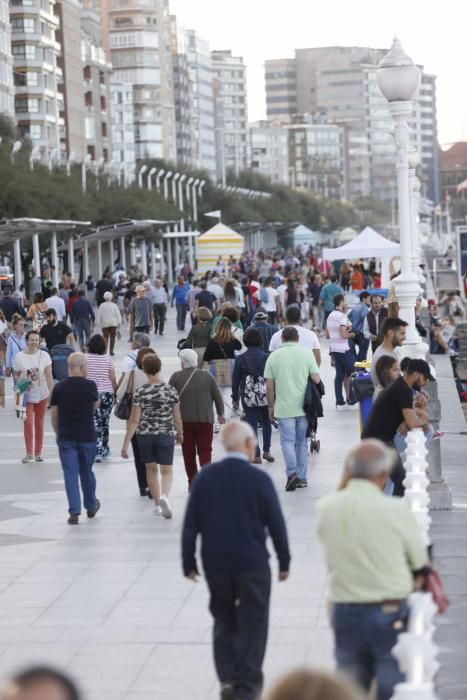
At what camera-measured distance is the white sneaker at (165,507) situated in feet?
47.0

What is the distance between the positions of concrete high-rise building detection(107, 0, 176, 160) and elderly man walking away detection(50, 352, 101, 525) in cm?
16148

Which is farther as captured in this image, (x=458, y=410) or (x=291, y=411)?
(x=458, y=410)

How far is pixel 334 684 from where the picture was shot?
3678mm

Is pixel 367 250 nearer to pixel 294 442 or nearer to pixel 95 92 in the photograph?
pixel 294 442

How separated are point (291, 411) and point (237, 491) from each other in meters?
7.66

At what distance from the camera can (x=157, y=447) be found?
14344 millimetres

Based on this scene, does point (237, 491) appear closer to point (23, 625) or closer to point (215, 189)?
point (23, 625)

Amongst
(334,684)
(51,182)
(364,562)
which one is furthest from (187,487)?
(51,182)

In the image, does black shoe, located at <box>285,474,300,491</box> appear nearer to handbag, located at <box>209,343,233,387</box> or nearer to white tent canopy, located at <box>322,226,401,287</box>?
handbag, located at <box>209,343,233,387</box>

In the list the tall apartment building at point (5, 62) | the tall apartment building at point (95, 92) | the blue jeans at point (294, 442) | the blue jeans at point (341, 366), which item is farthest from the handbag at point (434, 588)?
the tall apartment building at point (95, 92)

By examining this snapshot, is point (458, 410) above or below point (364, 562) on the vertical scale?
below

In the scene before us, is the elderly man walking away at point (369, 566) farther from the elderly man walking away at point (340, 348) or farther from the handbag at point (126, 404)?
the elderly man walking away at point (340, 348)

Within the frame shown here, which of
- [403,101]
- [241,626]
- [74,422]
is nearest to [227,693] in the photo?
[241,626]

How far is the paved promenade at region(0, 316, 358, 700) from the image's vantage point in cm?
919
